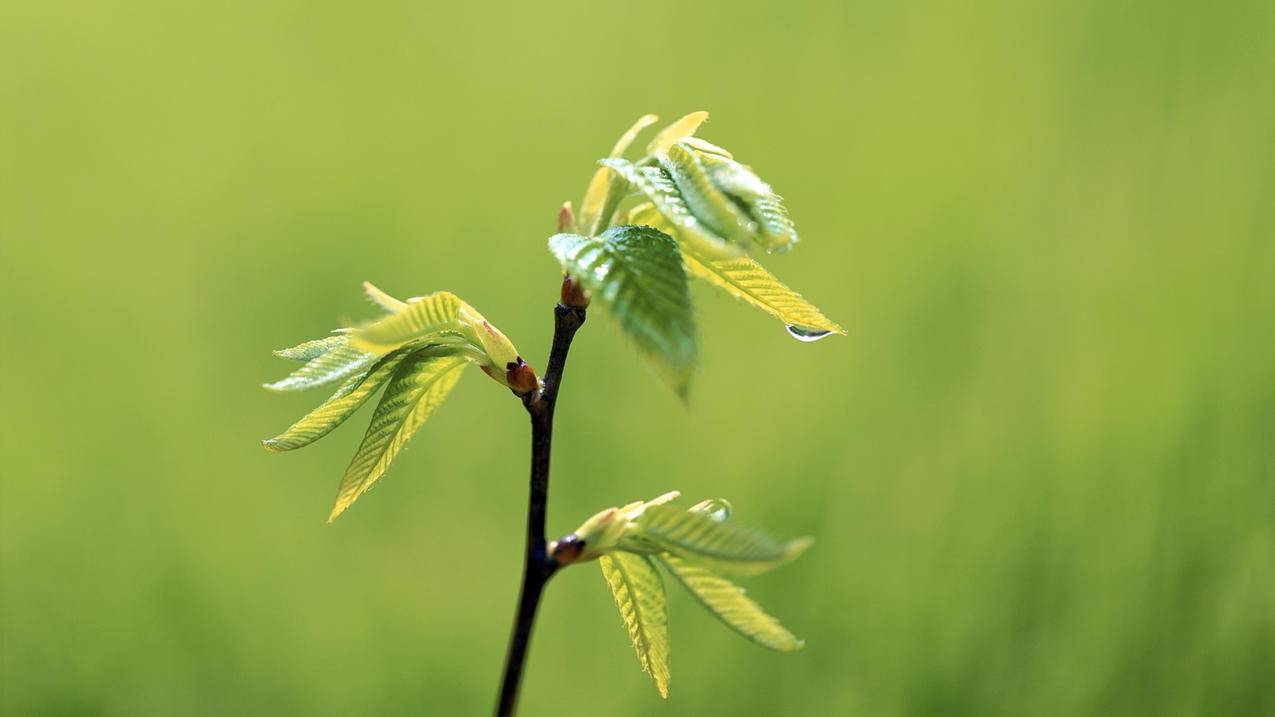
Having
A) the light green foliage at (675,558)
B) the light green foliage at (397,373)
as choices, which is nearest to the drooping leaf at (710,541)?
the light green foliage at (675,558)

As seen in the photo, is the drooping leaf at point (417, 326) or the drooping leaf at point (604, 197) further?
the drooping leaf at point (604, 197)

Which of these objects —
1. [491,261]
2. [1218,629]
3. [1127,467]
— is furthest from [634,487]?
[1218,629]

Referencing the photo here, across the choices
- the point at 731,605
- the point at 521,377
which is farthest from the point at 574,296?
the point at 731,605

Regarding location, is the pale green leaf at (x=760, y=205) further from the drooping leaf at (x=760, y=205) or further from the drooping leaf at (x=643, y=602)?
the drooping leaf at (x=643, y=602)

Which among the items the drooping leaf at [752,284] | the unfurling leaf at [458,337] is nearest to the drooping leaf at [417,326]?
the unfurling leaf at [458,337]

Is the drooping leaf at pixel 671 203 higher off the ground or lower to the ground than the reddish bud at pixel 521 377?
higher

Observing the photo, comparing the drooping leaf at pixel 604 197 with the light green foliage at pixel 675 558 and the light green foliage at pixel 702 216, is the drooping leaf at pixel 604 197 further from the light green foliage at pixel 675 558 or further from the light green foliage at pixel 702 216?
the light green foliage at pixel 675 558

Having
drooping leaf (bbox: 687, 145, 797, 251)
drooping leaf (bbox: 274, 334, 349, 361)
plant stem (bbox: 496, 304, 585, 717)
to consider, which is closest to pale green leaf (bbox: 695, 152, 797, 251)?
drooping leaf (bbox: 687, 145, 797, 251)

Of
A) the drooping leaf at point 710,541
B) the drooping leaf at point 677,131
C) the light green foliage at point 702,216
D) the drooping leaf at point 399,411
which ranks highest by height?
the drooping leaf at point 677,131
